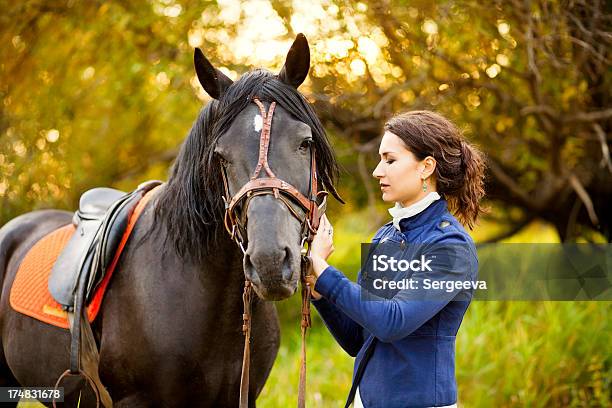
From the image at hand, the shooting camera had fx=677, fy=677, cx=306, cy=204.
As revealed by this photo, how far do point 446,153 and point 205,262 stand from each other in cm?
102

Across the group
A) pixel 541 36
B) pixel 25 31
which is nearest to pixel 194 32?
pixel 25 31

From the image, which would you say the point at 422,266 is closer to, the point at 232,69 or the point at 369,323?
the point at 369,323

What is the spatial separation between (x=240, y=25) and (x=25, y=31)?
2193 mm

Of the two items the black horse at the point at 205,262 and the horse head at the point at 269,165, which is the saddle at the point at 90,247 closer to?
the black horse at the point at 205,262

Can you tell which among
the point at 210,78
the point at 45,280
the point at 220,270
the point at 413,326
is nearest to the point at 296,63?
the point at 210,78

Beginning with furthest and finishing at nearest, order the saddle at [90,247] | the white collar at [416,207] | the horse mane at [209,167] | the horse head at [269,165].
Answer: the saddle at [90,247], the horse mane at [209,167], the white collar at [416,207], the horse head at [269,165]

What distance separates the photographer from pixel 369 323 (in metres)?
2.03

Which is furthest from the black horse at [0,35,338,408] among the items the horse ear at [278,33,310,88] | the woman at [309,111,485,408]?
the woman at [309,111,485,408]

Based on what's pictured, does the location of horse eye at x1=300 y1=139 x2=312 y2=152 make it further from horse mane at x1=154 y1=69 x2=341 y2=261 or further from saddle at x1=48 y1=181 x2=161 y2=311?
saddle at x1=48 y1=181 x2=161 y2=311

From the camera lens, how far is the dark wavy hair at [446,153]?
2236mm

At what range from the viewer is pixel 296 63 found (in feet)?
8.17

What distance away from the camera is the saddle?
9.48ft

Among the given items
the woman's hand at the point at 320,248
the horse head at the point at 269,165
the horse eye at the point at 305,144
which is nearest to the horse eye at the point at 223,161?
the horse head at the point at 269,165

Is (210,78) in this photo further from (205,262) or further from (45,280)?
(45,280)
